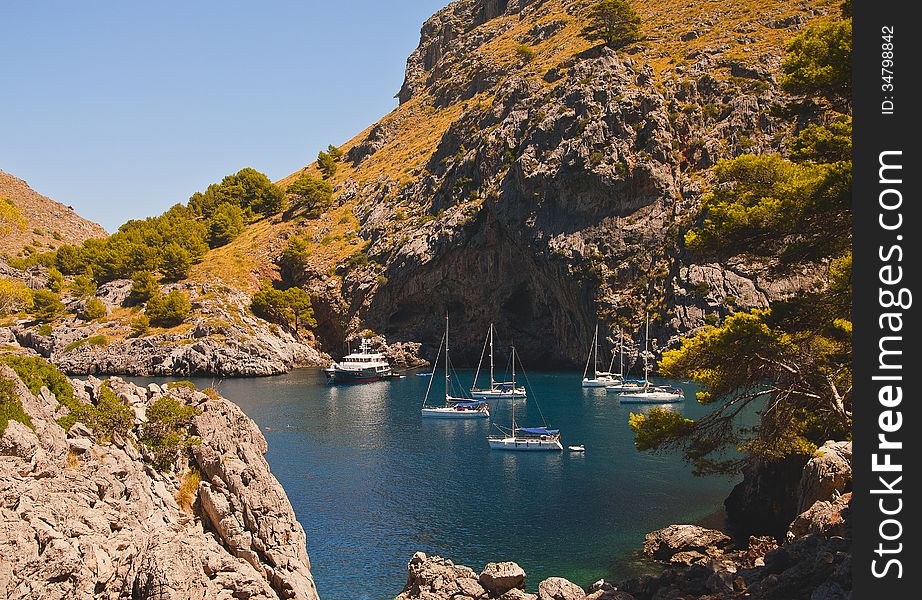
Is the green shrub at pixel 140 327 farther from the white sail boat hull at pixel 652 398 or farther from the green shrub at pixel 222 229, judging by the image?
the white sail boat hull at pixel 652 398

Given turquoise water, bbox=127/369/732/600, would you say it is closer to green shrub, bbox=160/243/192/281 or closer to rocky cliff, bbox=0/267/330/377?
rocky cliff, bbox=0/267/330/377

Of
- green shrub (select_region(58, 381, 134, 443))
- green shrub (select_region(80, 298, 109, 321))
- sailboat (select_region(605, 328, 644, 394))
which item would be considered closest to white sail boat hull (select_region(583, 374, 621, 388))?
sailboat (select_region(605, 328, 644, 394))

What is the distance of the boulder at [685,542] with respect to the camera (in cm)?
3753

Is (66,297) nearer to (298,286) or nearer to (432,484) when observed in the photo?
(298,286)

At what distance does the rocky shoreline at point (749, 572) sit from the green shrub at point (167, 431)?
1324 cm

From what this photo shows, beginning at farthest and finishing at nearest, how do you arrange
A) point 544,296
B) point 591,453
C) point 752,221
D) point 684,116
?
point 544,296
point 684,116
point 591,453
point 752,221

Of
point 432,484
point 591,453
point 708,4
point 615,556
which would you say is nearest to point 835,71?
point 615,556

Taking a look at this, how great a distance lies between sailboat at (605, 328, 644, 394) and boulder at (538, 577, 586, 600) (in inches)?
2750

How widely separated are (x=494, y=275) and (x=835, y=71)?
110389 millimetres

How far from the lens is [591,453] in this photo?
2472 inches

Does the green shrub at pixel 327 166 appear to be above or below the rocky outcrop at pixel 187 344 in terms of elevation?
above


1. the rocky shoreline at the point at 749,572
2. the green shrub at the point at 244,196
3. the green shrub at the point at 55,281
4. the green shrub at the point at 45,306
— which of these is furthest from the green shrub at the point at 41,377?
the green shrub at the point at 244,196

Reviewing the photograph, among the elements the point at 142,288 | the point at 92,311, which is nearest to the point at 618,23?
the point at 142,288

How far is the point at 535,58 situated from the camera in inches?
6683
